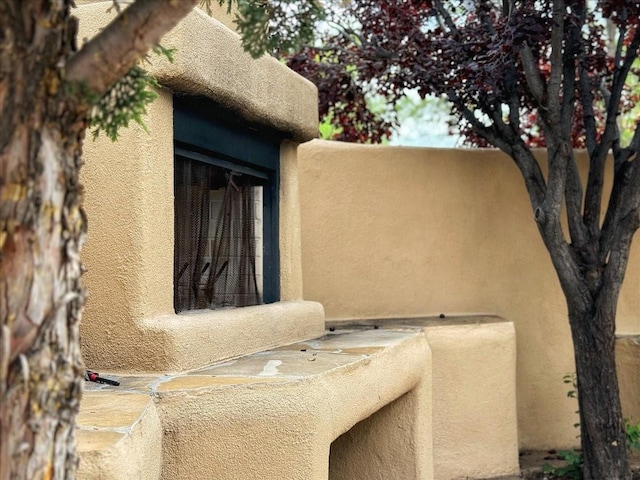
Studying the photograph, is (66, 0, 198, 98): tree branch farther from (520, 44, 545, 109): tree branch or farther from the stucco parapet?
(520, 44, 545, 109): tree branch

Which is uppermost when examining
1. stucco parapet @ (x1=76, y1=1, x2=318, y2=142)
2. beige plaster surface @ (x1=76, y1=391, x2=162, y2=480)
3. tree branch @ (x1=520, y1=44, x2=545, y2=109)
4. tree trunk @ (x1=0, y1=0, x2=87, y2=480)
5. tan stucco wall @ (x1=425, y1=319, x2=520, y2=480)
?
tree branch @ (x1=520, y1=44, x2=545, y2=109)

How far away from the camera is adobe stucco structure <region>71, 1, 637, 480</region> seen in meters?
2.88

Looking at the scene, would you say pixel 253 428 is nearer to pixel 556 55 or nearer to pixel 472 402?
pixel 472 402

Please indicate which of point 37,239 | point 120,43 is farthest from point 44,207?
point 120,43

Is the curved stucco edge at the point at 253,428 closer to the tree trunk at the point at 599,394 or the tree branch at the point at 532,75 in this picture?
the tree trunk at the point at 599,394

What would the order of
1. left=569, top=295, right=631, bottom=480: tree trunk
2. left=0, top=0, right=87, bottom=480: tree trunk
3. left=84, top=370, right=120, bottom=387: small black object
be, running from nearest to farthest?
left=0, top=0, right=87, bottom=480: tree trunk, left=84, top=370, right=120, bottom=387: small black object, left=569, top=295, right=631, bottom=480: tree trunk

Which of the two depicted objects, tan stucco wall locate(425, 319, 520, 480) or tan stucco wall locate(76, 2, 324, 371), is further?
tan stucco wall locate(425, 319, 520, 480)

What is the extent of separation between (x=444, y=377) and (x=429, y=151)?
1982 millimetres

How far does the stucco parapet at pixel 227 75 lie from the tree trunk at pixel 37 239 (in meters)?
1.54

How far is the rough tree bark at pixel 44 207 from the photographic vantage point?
4.84 ft

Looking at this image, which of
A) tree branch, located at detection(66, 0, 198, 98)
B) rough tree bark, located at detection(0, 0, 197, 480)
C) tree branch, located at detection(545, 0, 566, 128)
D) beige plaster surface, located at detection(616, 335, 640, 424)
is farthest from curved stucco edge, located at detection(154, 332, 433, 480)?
beige plaster surface, located at detection(616, 335, 640, 424)

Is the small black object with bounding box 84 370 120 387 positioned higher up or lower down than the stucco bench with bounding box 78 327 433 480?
higher up

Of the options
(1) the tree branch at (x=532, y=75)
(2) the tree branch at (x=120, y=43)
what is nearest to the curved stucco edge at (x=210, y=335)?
(2) the tree branch at (x=120, y=43)

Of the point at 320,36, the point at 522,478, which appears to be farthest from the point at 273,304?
the point at 320,36
